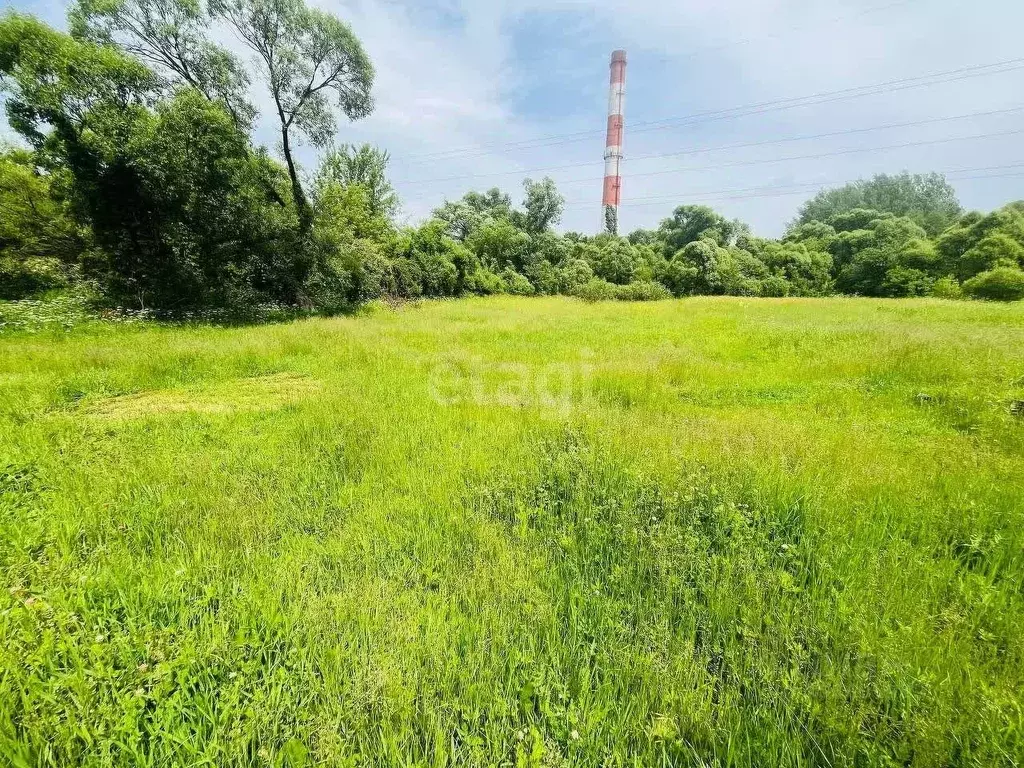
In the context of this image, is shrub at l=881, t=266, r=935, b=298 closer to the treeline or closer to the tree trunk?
the treeline

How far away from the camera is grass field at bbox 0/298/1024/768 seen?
66.6 inches

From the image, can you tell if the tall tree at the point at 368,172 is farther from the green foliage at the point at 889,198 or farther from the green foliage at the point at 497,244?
the green foliage at the point at 889,198

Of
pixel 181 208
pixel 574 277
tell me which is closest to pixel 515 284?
pixel 574 277

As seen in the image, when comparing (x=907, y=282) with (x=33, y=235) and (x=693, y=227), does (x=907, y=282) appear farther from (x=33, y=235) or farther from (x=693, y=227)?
(x=33, y=235)

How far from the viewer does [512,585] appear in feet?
8.09

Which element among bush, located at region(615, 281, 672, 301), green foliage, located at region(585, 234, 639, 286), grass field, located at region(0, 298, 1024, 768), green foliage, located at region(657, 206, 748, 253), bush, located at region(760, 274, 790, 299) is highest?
green foliage, located at region(657, 206, 748, 253)

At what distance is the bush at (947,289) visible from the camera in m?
26.3

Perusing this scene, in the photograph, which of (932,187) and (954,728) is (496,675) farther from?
(932,187)

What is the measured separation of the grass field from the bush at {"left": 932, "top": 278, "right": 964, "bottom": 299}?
3104 cm

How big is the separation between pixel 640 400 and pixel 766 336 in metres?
7.77

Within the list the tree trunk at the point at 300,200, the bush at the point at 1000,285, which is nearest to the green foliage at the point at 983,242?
the bush at the point at 1000,285

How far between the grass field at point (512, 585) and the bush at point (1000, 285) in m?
27.5

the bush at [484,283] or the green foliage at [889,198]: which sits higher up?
the green foliage at [889,198]

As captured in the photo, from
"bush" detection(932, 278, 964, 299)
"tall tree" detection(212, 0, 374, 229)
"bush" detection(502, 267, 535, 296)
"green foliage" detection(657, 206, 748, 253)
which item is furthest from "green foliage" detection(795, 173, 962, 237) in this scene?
"tall tree" detection(212, 0, 374, 229)
